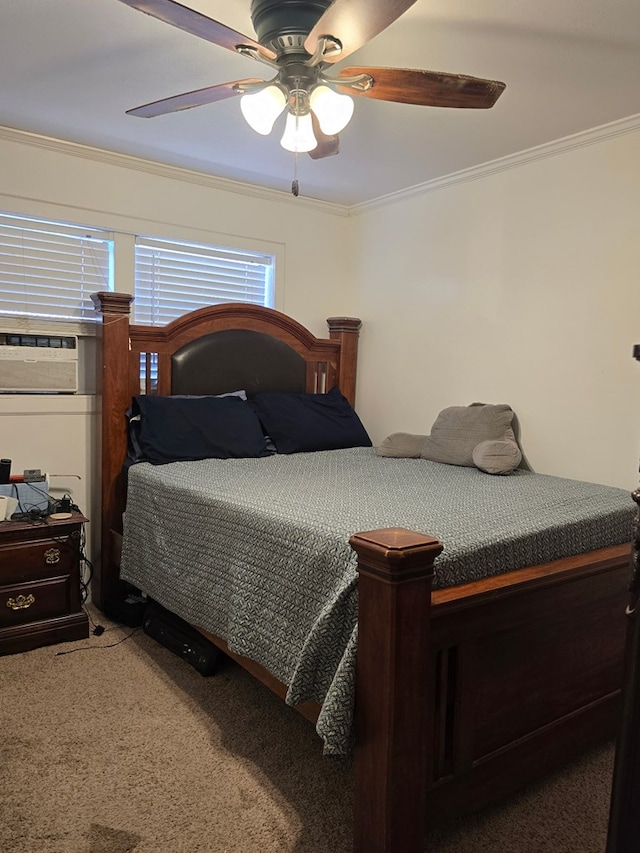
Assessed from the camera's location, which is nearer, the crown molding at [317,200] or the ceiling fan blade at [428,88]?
the ceiling fan blade at [428,88]

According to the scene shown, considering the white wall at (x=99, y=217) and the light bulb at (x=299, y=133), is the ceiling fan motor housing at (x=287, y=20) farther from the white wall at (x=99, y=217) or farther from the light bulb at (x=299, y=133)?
the white wall at (x=99, y=217)

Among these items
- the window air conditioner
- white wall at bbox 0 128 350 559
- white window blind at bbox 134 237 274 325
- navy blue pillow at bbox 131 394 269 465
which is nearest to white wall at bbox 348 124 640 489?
white wall at bbox 0 128 350 559

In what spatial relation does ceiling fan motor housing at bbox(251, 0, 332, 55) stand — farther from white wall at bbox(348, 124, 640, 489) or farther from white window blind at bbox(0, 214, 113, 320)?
white window blind at bbox(0, 214, 113, 320)

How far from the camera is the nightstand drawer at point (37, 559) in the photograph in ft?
8.46

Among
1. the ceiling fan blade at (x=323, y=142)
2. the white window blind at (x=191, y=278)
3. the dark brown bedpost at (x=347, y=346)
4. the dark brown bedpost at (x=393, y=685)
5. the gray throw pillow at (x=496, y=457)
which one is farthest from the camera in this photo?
the dark brown bedpost at (x=347, y=346)

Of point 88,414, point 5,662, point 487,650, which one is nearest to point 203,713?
point 5,662

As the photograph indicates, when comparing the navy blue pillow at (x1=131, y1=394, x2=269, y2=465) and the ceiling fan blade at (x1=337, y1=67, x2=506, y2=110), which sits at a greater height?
the ceiling fan blade at (x1=337, y1=67, x2=506, y2=110)

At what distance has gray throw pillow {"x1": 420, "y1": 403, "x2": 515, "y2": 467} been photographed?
3006mm

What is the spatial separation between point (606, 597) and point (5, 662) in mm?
2301

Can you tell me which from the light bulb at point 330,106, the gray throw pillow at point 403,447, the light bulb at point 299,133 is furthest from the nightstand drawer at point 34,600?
the light bulb at point 330,106

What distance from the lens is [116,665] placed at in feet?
8.27

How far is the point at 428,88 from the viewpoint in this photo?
1.77 meters

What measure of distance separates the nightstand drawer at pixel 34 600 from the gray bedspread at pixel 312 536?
0.90ft

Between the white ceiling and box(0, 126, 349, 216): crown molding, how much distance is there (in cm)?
5
